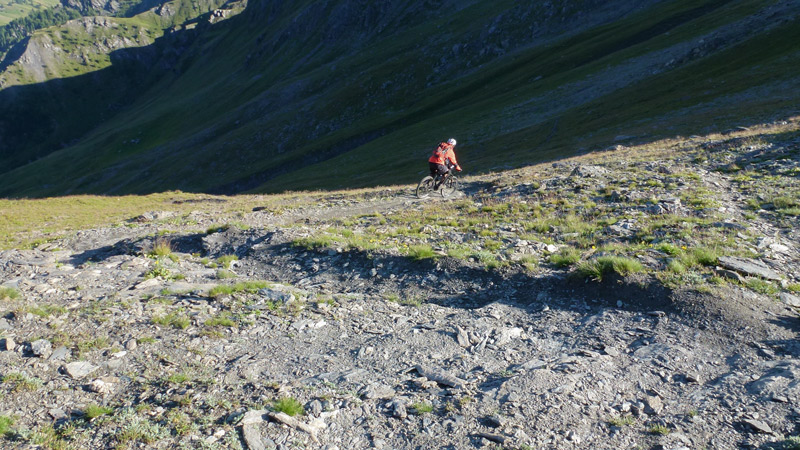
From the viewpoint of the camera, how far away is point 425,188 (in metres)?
25.1

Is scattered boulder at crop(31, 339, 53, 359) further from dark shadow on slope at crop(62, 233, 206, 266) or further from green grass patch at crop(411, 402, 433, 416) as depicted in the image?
dark shadow on slope at crop(62, 233, 206, 266)

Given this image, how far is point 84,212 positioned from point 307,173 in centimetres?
3021

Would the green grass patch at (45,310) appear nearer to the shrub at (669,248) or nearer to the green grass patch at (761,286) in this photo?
the shrub at (669,248)

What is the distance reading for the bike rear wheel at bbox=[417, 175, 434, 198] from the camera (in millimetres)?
24828

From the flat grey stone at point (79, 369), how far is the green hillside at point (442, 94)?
33942mm

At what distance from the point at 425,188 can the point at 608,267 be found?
1576 cm

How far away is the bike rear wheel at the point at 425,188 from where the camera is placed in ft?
81.5

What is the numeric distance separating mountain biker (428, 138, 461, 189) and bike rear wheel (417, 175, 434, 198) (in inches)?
40.8

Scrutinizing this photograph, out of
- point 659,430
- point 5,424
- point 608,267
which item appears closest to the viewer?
point 5,424

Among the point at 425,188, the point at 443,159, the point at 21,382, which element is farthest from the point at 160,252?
the point at 425,188

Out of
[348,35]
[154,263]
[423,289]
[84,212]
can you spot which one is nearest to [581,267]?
[423,289]

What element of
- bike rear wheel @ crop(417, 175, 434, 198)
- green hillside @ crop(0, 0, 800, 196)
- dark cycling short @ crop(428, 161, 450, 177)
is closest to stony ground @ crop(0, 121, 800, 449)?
dark cycling short @ crop(428, 161, 450, 177)

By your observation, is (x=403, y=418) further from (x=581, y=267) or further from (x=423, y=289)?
(x=581, y=267)

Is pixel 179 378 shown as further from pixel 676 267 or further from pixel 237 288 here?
pixel 676 267
